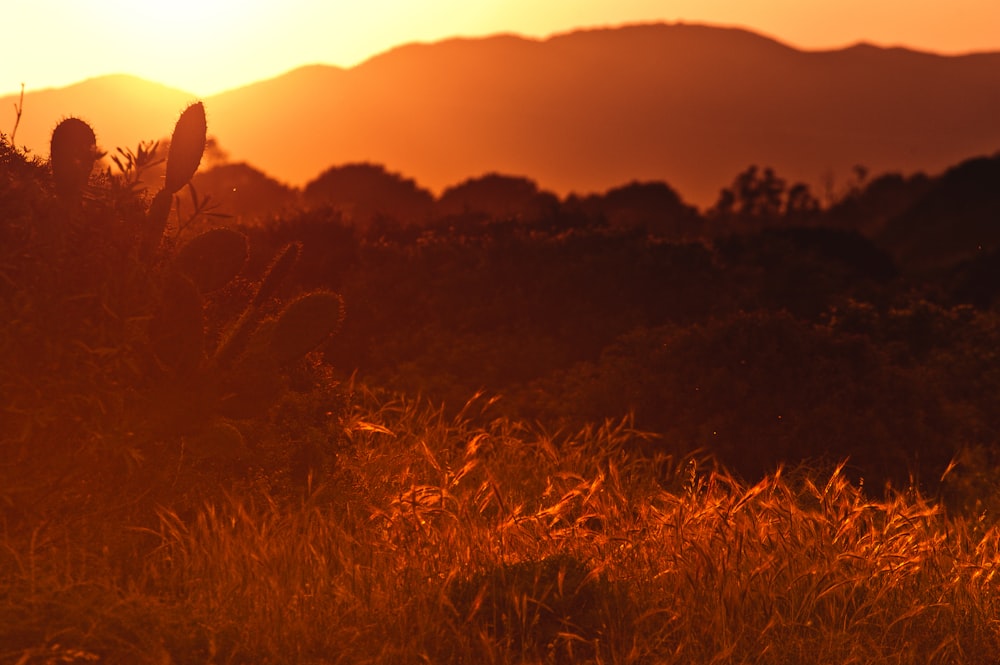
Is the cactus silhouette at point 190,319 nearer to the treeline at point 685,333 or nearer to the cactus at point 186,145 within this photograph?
the cactus at point 186,145

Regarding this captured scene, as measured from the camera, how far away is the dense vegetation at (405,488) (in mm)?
6312

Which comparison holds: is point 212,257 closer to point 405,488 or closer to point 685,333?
point 405,488

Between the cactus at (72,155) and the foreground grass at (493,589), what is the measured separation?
6.98ft

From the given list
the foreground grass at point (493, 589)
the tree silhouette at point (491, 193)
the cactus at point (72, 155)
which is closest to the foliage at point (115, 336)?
the cactus at point (72, 155)

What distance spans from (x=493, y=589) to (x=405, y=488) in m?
2.62

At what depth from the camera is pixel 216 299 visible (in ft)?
31.6

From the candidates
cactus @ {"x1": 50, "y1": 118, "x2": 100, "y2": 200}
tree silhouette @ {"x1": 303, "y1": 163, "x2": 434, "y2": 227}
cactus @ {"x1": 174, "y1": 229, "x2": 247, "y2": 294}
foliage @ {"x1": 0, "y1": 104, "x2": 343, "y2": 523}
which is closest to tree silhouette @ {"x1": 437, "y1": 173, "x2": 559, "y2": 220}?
tree silhouette @ {"x1": 303, "y1": 163, "x2": 434, "y2": 227}

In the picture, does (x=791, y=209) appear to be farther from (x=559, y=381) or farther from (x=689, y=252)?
(x=559, y=381)

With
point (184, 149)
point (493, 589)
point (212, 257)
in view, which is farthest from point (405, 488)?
point (184, 149)

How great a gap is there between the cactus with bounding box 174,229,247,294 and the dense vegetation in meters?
0.02

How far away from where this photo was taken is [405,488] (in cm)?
895

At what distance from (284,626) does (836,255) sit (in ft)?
70.4

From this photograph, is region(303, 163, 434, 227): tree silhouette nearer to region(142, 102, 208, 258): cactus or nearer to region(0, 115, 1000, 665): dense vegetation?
region(0, 115, 1000, 665): dense vegetation

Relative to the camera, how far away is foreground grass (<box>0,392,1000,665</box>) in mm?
5996
